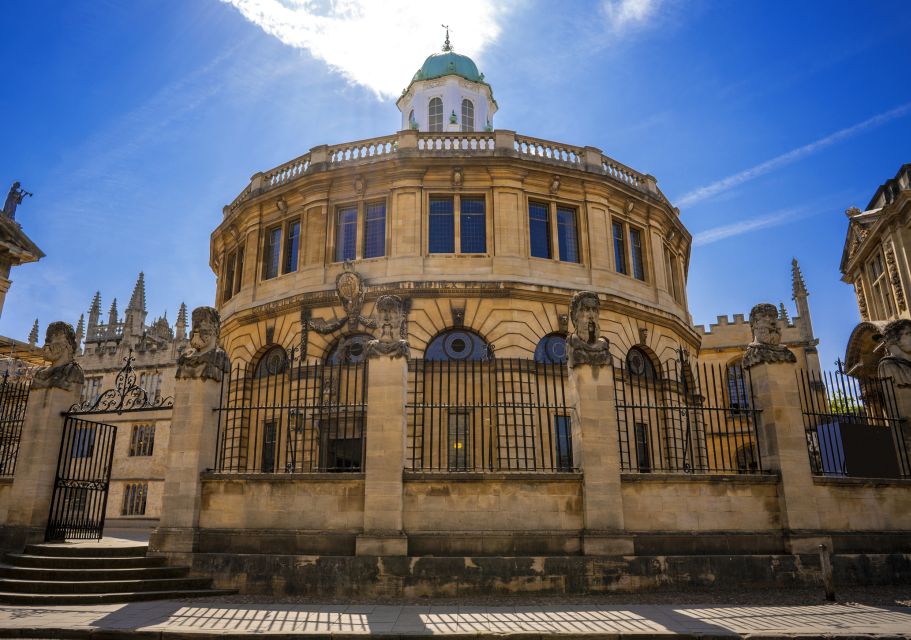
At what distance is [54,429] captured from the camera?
1475 centimetres

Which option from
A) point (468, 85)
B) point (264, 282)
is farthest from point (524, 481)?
point (468, 85)

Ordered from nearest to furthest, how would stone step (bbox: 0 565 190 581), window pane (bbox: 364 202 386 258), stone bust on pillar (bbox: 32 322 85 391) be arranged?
stone step (bbox: 0 565 190 581)
stone bust on pillar (bbox: 32 322 85 391)
window pane (bbox: 364 202 386 258)

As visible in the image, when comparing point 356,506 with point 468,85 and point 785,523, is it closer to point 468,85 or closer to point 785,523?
point 785,523

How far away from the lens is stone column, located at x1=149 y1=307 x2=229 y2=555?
1214 cm

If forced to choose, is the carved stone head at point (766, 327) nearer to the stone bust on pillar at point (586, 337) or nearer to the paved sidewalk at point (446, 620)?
the stone bust on pillar at point (586, 337)

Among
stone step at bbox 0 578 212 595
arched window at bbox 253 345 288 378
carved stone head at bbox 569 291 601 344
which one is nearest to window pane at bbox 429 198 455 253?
arched window at bbox 253 345 288 378

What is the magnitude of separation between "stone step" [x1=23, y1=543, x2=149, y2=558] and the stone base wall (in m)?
1.71

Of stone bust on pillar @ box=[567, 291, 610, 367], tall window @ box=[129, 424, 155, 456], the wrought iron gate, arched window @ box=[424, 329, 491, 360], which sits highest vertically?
arched window @ box=[424, 329, 491, 360]

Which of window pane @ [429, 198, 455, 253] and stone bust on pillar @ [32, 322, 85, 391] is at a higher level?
window pane @ [429, 198, 455, 253]

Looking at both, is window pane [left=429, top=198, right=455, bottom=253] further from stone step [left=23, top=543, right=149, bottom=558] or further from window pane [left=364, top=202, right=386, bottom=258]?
stone step [left=23, top=543, right=149, bottom=558]

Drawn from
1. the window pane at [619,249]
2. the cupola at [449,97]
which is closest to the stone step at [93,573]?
the window pane at [619,249]

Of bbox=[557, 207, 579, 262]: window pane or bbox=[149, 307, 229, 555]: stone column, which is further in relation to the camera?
bbox=[557, 207, 579, 262]: window pane

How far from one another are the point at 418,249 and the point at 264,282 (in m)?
6.74

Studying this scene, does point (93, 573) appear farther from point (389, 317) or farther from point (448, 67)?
point (448, 67)
